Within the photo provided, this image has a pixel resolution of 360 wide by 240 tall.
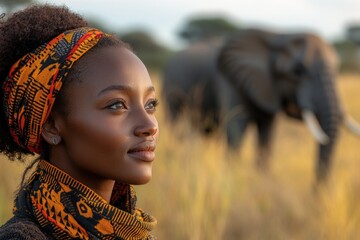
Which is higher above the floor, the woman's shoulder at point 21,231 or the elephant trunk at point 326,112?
the woman's shoulder at point 21,231

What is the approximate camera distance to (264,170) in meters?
7.69

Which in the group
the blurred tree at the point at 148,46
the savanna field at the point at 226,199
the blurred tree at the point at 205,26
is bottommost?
the blurred tree at the point at 148,46

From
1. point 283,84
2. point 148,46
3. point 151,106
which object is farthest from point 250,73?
point 148,46

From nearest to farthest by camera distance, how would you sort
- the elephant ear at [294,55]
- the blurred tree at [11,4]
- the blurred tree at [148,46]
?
the blurred tree at [11,4] → the elephant ear at [294,55] → the blurred tree at [148,46]

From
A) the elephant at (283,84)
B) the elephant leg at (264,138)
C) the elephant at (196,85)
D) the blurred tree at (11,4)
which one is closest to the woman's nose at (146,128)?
the blurred tree at (11,4)

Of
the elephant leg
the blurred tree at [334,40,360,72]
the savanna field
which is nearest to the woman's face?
the savanna field

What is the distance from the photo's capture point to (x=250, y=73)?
28.7ft

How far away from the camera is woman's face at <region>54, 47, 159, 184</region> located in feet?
6.56

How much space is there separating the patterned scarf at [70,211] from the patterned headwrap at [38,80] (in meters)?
0.11

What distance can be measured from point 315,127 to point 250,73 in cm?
130

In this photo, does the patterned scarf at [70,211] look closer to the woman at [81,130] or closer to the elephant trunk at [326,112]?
the woman at [81,130]

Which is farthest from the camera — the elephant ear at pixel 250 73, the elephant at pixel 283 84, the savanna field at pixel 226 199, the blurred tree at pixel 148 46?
the blurred tree at pixel 148 46

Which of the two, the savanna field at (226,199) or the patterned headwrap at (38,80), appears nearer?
the patterned headwrap at (38,80)

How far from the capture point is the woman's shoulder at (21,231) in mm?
1892
